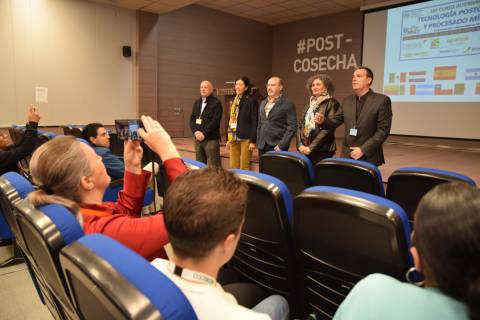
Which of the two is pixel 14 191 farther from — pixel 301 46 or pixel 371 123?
pixel 301 46

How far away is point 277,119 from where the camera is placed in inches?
151

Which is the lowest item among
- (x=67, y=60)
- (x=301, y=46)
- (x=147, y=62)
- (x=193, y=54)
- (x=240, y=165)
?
(x=240, y=165)

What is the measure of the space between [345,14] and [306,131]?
6206 mm

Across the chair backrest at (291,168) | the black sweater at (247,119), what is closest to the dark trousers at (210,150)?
the black sweater at (247,119)

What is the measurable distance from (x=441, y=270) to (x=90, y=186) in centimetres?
106

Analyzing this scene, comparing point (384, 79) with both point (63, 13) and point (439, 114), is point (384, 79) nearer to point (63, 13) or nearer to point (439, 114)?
point (439, 114)

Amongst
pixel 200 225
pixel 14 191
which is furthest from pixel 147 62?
pixel 200 225

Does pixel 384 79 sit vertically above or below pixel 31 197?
above

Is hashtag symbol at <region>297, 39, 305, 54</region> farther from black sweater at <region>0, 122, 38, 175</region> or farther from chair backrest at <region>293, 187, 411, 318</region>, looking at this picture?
chair backrest at <region>293, 187, 411, 318</region>

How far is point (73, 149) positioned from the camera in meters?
1.19

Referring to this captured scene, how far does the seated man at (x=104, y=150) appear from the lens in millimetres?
3039

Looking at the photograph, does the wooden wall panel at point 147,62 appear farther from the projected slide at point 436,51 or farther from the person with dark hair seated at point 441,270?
the person with dark hair seated at point 441,270

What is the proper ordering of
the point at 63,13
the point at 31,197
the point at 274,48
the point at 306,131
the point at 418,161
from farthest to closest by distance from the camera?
1. the point at 274,48
2. the point at 63,13
3. the point at 418,161
4. the point at 306,131
5. the point at 31,197

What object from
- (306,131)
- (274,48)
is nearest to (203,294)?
(306,131)
